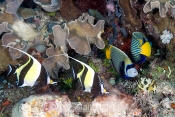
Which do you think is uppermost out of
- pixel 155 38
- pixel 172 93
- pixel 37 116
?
pixel 155 38

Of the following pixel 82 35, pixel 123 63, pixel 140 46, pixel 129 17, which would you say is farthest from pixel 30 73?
pixel 129 17

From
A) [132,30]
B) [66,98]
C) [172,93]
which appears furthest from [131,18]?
[66,98]

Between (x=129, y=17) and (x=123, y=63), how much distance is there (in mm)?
1024

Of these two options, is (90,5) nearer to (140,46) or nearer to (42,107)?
(140,46)

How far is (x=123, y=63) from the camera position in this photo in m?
4.17

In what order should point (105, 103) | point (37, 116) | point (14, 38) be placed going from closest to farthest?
point (37, 116) → point (105, 103) → point (14, 38)

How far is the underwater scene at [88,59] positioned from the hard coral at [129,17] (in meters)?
0.02

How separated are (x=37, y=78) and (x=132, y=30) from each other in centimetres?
214

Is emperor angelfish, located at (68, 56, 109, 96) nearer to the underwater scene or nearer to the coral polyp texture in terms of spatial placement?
the underwater scene

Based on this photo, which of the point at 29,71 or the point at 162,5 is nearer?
the point at 29,71

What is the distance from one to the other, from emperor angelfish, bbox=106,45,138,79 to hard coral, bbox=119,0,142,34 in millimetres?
803

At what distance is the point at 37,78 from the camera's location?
12.3 ft

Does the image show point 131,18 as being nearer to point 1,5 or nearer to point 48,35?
point 48,35

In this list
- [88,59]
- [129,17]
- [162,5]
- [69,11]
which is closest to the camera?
[162,5]
